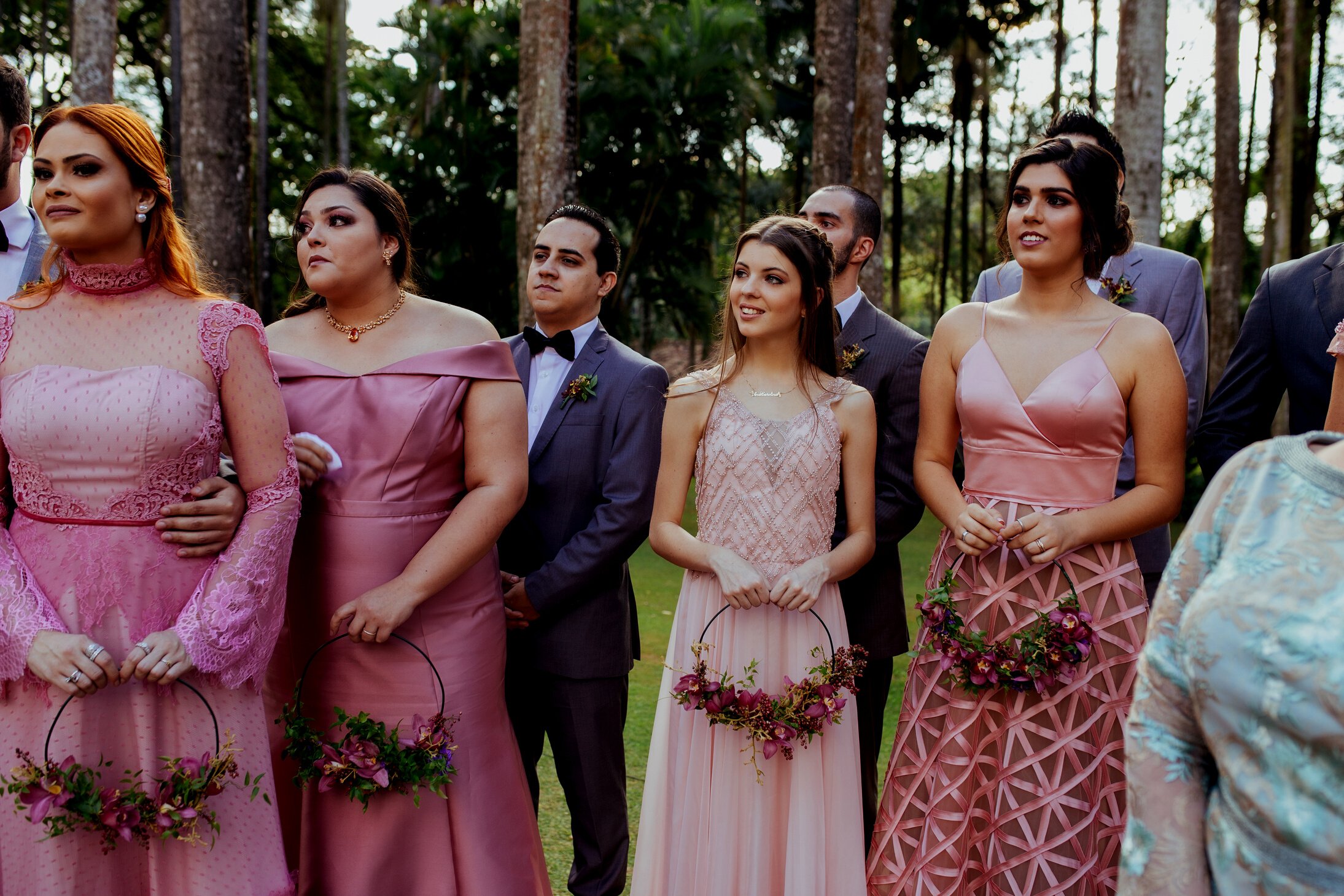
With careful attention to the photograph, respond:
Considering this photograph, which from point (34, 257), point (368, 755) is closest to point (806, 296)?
point (368, 755)

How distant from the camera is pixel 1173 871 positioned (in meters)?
1.64

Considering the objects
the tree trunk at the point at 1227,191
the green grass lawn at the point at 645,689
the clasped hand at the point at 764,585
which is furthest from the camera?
the tree trunk at the point at 1227,191

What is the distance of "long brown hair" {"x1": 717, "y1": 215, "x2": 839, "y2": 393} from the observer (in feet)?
11.7

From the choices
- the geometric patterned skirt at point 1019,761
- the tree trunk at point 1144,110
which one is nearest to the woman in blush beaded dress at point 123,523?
the geometric patterned skirt at point 1019,761

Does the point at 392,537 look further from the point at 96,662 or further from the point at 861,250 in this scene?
the point at 861,250

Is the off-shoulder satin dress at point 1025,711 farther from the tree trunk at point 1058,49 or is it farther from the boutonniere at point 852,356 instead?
the tree trunk at point 1058,49

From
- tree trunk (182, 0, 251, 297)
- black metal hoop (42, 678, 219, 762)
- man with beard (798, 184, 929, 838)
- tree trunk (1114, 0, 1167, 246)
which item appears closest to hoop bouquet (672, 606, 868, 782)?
man with beard (798, 184, 929, 838)

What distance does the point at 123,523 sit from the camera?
9.18 feet

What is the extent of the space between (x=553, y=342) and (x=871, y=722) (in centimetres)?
186

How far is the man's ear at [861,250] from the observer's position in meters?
4.54

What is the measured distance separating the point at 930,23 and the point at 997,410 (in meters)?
24.0

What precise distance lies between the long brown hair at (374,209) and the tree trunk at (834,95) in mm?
7294

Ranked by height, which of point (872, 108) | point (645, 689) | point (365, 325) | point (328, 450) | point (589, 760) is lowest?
point (645, 689)

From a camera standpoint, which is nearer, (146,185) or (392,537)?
(146,185)
